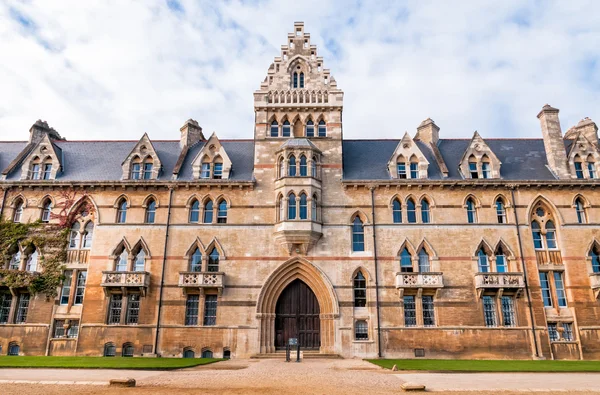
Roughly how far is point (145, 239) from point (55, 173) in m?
8.61

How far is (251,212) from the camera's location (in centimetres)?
2922

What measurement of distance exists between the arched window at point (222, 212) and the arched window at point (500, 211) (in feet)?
59.7

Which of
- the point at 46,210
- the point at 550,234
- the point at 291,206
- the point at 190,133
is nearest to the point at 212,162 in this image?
the point at 190,133

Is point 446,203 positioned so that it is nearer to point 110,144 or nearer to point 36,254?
point 110,144

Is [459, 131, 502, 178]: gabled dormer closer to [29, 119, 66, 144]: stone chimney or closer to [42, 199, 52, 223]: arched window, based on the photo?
[42, 199, 52, 223]: arched window

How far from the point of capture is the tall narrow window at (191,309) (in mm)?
27562

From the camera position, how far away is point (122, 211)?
2995 cm

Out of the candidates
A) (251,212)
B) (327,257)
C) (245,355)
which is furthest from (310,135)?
(245,355)

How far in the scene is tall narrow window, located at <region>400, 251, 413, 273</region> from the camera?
28125mm

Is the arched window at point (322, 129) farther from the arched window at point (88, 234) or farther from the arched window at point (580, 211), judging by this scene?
the arched window at point (580, 211)

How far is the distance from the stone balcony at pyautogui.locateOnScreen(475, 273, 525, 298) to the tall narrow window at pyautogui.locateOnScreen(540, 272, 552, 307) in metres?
1.91

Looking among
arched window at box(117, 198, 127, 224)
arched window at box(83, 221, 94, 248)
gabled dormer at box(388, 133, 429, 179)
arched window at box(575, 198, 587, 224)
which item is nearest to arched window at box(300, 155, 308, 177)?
gabled dormer at box(388, 133, 429, 179)

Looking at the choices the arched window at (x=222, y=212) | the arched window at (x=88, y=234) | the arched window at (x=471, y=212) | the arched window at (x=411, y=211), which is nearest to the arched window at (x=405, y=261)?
the arched window at (x=411, y=211)

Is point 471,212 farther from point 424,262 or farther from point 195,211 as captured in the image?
point 195,211
